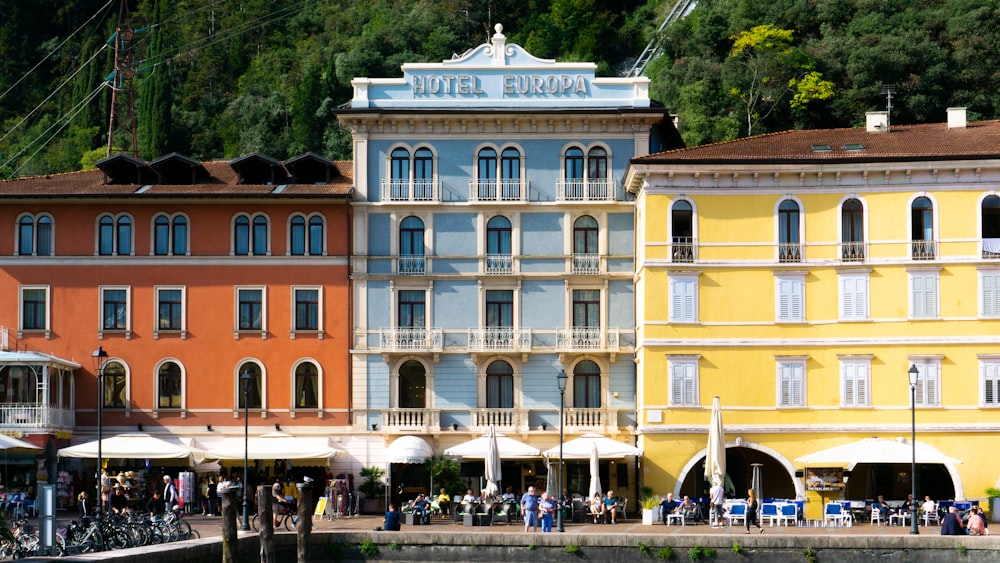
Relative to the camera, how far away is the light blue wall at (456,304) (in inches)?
2389

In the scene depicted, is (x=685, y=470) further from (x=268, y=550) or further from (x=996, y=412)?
(x=268, y=550)

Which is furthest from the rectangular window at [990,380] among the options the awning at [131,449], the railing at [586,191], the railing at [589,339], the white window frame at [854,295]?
the awning at [131,449]

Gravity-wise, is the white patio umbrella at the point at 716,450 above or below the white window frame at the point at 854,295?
below

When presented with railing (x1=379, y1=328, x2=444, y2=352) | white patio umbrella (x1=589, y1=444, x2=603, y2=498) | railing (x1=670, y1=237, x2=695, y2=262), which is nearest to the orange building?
railing (x1=379, y1=328, x2=444, y2=352)

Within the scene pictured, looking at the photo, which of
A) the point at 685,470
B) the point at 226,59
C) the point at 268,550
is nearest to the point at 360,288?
the point at 685,470

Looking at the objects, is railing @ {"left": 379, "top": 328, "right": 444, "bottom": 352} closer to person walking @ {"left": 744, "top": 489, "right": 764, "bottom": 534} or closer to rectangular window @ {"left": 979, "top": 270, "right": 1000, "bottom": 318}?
person walking @ {"left": 744, "top": 489, "right": 764, "bottom": 534}

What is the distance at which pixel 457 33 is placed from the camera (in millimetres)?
121312

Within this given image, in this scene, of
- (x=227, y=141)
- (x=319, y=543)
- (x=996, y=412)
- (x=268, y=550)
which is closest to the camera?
(x=268, y=550)

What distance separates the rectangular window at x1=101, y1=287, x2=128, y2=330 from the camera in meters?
61.1

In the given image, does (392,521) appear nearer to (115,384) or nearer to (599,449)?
(599,449)

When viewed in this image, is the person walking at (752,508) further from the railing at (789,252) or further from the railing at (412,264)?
the railing at (412,264)

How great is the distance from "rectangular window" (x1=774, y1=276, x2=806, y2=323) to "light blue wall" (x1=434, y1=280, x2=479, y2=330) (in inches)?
402

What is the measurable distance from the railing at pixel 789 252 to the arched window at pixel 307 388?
52.5 ft

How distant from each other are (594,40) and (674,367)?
6589cm
